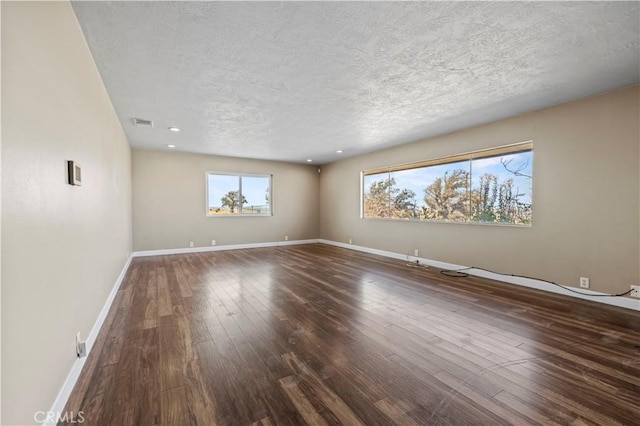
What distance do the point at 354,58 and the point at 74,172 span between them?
2.29 metres

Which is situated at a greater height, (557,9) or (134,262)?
(557,9)

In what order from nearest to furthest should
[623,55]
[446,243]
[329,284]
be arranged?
[623,55], [329,284], [446,243]

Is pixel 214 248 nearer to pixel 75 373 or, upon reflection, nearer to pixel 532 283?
pixel 75 373

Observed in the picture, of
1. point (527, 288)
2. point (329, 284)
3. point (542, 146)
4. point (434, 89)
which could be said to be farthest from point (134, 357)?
point (542, 146)

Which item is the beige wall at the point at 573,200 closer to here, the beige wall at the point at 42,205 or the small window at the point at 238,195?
the small window at the point at 238,195

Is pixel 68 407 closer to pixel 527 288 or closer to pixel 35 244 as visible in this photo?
pixel 35 244

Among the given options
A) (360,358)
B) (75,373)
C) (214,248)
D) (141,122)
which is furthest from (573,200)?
(214,248)

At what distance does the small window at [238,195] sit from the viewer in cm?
688

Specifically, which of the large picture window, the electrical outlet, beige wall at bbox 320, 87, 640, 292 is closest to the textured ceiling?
beige wall at bbox 320, 87, 640, 292

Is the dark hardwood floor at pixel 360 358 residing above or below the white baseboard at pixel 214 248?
below

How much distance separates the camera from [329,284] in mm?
3875

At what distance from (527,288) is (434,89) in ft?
9.83

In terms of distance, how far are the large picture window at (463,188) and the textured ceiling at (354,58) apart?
0.75 m

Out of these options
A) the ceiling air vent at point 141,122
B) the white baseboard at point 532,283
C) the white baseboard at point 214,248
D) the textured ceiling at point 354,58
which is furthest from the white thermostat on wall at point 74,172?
the white baseboard at point 532,283
